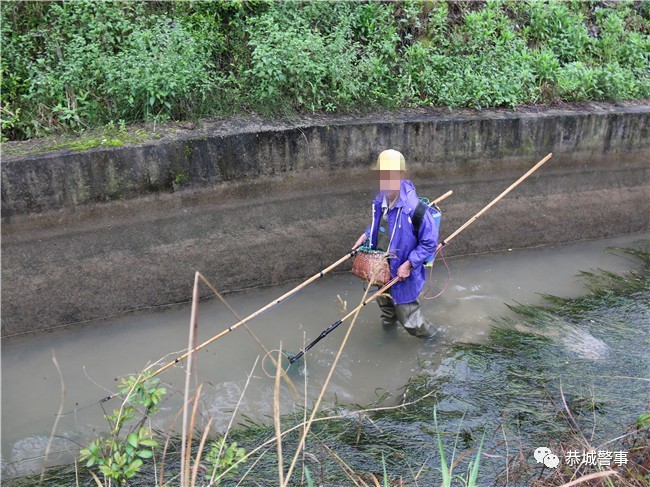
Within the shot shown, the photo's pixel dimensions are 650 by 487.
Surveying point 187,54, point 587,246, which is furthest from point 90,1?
point 587,246

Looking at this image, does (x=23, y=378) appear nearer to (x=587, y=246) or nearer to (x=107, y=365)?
(x=107, y=365)

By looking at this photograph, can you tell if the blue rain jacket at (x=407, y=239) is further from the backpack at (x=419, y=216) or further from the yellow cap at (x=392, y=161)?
the yellow cap at (x=392, y=161)

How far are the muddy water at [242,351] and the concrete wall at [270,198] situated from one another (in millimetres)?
264

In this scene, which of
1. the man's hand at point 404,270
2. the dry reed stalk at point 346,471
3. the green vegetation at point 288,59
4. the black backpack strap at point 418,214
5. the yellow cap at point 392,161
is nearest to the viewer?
the dry reed stalk at point 346,471

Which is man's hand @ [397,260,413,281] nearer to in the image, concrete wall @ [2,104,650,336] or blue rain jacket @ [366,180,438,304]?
blue rain jacket @ [366,180,438,304]

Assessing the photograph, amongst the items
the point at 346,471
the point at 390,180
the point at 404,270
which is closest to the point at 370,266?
the point at 404,270

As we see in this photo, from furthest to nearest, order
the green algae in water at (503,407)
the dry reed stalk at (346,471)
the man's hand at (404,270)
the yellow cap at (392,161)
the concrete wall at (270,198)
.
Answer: the concrete wall at (270,198)
the man's hand at (404,270)
the yellow cap at (392,161)
the green algae in water at (503,407)
the dry reed stalk at (346,471)

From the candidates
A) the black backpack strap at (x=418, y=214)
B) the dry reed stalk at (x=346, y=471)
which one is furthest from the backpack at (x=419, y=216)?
the dry reed stalk at (x=346, y=471)

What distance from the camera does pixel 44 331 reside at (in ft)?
14.5

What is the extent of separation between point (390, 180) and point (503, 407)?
1.66 meters

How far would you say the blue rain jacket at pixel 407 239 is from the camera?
3.78 m

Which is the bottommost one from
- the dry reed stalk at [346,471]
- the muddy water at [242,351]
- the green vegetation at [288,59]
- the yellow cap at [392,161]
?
the muddy water at [242,351]

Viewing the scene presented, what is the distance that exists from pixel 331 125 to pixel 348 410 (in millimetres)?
2511

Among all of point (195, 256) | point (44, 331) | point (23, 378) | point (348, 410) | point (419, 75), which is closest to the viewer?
point (348, 410)
